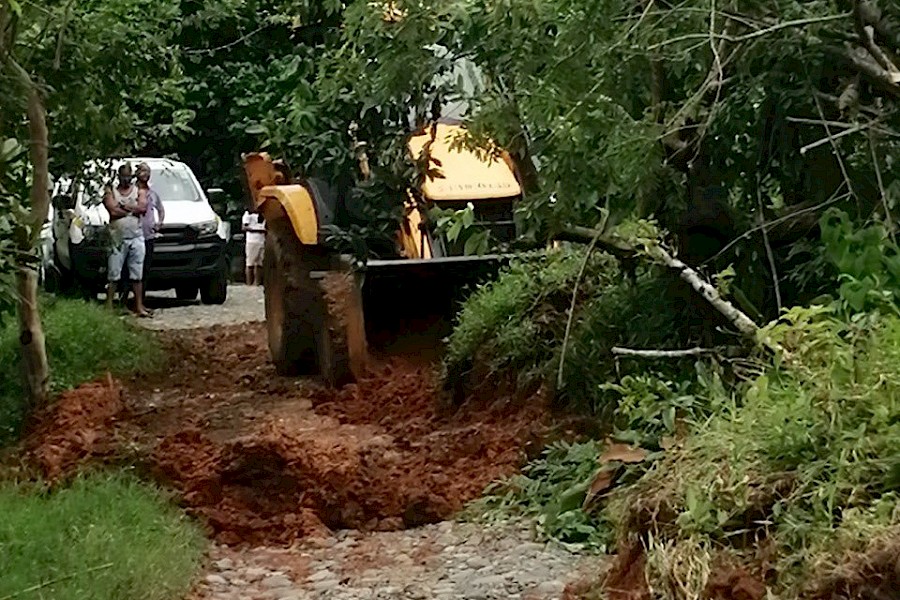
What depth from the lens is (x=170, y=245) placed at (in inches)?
A: 657

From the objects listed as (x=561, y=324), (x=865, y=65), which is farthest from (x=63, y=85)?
(x=865, y=65)

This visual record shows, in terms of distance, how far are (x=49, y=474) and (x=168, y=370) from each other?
4.21 meters

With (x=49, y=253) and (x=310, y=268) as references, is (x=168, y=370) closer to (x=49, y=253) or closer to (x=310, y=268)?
(x=310, y=268)

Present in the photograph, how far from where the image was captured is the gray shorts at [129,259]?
576 inches

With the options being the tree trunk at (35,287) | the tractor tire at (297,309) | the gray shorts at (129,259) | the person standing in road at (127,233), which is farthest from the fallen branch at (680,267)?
the gray shorts at (129,259)

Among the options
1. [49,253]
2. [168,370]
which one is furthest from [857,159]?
[49,253]

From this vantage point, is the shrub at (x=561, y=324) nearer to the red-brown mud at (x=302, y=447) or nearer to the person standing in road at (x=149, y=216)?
the red-brown mud at (x=302, y=447)

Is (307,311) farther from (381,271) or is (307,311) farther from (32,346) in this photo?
(32,346)

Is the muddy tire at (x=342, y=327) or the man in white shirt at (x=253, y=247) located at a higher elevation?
the man in white shirt at (x=253, y=247)

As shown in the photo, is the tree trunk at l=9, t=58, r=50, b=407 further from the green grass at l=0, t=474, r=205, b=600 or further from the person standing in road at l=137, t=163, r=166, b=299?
the person standing in road at l=137, t=163, r=166, b=299

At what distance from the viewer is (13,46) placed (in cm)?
816

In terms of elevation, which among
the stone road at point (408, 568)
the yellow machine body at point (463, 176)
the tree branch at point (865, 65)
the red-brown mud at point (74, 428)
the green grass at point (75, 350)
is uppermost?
the tree branch at point (865, 65)

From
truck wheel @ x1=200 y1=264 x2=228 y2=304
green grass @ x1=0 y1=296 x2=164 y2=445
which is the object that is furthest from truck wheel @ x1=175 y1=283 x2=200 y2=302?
green grass @ x1=0 y1=296 x2=164 y2=445

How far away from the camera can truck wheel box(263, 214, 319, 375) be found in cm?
1002
